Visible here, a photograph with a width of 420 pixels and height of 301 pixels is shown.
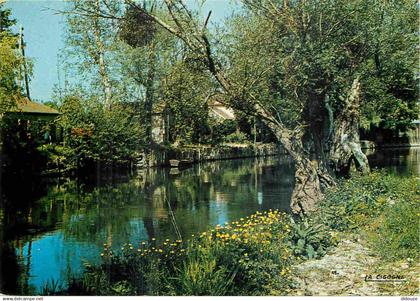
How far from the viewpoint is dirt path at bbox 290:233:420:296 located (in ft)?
22.5

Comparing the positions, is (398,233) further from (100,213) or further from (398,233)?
(100,213)

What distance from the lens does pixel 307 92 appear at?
12.7 m

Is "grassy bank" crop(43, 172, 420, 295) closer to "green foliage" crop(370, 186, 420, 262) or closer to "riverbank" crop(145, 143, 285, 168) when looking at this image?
"green foliage" crop(370, 186, 420, 262)

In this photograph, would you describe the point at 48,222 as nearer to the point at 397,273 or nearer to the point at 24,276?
the point at 24,276

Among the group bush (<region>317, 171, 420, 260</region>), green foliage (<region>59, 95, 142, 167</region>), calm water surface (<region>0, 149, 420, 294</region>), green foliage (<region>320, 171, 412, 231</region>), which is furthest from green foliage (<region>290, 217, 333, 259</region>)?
green foliage (<region>59, 95, 142, 167</region>)

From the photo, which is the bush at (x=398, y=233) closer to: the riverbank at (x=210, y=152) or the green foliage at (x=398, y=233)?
the green foliage at (x=398, y=233)

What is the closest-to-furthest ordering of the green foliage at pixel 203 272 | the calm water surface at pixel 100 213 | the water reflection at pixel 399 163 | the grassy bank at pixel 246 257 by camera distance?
the green foliage at pixel 203 272 < the grassy bank at pixel 246 257 < the calm water surface at pixel 100 213 < the water reflection at pixel 399 163

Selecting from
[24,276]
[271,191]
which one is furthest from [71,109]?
[24,276]

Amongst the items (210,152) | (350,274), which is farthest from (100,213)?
(210,152)

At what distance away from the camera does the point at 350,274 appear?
24.4 feet

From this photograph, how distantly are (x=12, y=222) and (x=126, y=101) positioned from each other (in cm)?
1221

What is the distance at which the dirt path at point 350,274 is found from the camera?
22.5 feet

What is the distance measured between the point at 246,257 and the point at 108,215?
26.8 ft

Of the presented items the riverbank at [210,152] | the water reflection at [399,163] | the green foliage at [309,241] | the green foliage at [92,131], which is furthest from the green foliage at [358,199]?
the riverbank at [210,152]
